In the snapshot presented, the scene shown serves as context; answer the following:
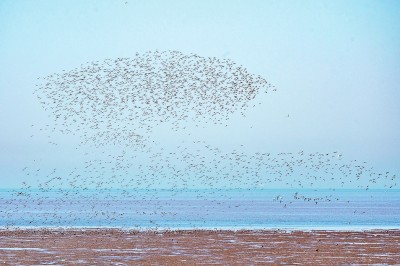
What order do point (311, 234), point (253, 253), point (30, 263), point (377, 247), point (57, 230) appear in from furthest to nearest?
point (57, 230) → point (311, 234) → point (377, 247) → point (253, 253) → point (30, 263)

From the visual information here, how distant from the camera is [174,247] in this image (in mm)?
38219

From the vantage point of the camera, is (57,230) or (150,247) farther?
(57,230)

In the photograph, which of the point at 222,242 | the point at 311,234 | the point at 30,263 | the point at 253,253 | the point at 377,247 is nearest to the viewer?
the point at 30,263

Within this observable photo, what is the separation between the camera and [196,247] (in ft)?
125

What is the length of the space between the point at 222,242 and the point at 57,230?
13.5 metres

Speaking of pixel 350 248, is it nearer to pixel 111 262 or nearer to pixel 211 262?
pixel 211 262

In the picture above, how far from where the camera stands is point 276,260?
32.4 metres

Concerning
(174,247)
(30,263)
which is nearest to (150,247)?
(174,247)

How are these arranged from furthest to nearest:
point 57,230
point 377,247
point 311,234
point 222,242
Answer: point 57,230
point 311,234
point 222,242
point 377,247

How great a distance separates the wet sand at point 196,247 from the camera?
1279 inches

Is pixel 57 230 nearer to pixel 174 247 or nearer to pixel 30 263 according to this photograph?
pixel 174 247

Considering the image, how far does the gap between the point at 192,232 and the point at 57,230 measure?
8756 mm

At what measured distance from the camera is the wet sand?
3250 centimetres

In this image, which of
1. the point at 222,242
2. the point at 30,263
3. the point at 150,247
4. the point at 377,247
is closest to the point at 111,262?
the point at 30,263
